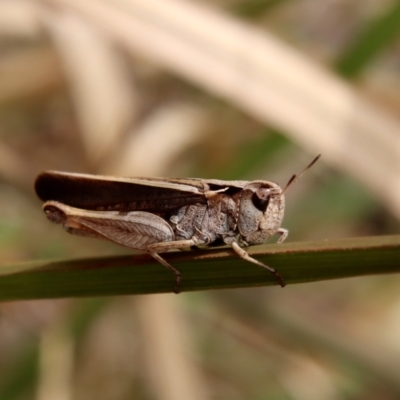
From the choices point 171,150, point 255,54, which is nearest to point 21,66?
point 171,150

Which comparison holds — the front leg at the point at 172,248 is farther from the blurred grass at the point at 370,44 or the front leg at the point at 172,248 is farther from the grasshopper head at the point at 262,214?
the blurred grass at the point at 370,44

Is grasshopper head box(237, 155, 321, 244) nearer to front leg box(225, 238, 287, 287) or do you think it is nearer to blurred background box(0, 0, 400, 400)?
front leg box(225, 238, 287, 287)

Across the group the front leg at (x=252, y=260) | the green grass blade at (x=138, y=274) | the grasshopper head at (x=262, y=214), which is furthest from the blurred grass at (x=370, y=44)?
the green grass blade at (x=138, y=274)

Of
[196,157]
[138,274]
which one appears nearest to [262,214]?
[138,274]

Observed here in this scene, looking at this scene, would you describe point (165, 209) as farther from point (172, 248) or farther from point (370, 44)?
point (370, 44)

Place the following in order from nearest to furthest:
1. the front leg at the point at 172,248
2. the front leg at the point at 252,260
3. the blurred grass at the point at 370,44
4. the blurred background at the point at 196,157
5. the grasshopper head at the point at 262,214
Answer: the front leg at the point at 252,260 → the front leg at the point at 172,248 → the grasshopper head at the point at 262,214 → the blurred grass at the point at 370,44 → the blurred background at the point at 196,157

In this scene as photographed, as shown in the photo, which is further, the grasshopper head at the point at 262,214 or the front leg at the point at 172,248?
the grasshopper head at the point at 262,214

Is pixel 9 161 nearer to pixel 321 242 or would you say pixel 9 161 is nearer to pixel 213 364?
pixel 213 364
